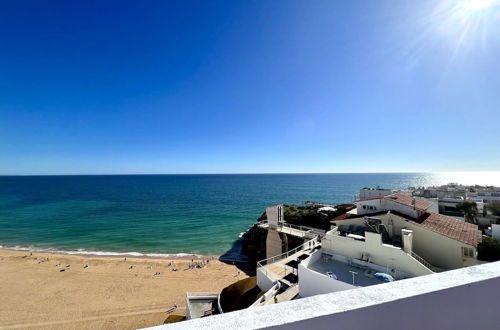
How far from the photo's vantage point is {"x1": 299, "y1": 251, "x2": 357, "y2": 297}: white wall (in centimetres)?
1089

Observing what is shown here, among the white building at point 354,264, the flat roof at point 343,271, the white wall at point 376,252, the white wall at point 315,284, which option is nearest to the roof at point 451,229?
the white building at point 354,264

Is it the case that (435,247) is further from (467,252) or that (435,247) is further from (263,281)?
(263,281)

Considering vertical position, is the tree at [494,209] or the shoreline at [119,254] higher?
the tree at [494,209]

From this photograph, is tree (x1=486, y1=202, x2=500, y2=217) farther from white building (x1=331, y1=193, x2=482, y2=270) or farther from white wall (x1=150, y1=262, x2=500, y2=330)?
white wall (x1=150, y1=262, x2=500, y2=330)

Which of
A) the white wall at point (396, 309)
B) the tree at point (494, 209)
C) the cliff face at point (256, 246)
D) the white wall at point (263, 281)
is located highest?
the white wall at point (396, 309)

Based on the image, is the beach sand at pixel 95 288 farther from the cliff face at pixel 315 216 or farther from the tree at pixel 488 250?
the tree at pixel 488 250

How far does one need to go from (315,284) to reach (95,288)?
22745 mm

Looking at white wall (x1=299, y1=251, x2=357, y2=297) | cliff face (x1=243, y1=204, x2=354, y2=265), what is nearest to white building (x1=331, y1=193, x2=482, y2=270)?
white wall (x1=299, y1=251, x2=357, y2=297)

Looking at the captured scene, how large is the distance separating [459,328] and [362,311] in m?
1.07

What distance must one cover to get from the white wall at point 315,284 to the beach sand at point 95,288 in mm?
12289

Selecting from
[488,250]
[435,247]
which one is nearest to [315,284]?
[435,247]

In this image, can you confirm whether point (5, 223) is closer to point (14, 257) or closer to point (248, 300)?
point (14, 257)

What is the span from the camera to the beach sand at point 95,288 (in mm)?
17889

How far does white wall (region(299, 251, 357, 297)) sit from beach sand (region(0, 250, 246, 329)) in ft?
40.3
